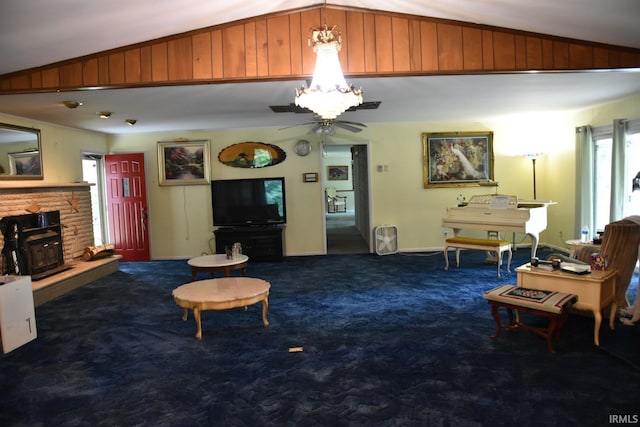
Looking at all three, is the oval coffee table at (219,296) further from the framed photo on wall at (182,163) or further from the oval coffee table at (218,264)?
the framed photo on wall at (182,163)

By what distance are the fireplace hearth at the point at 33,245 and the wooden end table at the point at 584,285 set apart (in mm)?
5317

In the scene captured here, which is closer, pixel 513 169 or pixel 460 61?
pixel 460 61

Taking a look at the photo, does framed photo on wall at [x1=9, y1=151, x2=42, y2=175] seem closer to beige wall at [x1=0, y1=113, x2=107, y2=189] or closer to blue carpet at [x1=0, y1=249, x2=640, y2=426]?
beige wall at [x1=0, y1=113, x2=107, y2=189]

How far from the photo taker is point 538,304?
297 cm

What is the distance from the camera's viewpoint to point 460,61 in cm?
314

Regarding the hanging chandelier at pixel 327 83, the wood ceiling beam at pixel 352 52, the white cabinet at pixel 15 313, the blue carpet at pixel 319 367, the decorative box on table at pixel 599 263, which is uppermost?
the wood ceiling beam at pixel 352 52

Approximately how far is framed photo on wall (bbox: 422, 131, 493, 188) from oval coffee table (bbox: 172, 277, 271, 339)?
4347mm

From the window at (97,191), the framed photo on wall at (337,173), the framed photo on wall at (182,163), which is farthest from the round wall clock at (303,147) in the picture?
the framed photo on wall at (337,173)

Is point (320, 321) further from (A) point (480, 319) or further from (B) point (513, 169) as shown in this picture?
(B) point (513, 169)

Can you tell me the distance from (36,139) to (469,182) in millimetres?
6630

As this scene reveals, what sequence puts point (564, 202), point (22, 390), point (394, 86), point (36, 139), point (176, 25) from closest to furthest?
1. point (22, 390)
2. point (176, 25)
3. point (394, 86)
4. point (36, 139)
5. point (564, 202)

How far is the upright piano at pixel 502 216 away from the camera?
5219mm

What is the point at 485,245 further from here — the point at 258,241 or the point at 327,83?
the point at 327,83

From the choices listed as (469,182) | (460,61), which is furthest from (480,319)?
(469,182)
